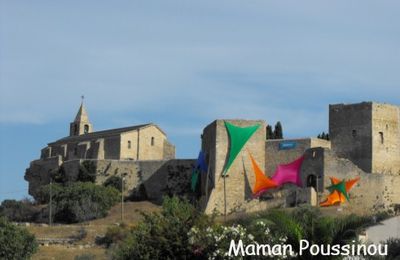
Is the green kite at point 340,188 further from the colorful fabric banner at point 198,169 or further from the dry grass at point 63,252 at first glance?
the dry grass at point 63,252

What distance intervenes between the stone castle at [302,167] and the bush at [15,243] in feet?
51.8

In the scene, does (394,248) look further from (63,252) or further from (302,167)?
(302,167)

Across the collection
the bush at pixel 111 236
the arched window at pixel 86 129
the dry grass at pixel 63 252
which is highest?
the arched window at pixel 86 129

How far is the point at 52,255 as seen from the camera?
39281mm

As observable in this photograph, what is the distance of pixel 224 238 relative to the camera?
2014cm

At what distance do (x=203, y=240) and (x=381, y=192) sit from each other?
3150 centimetres

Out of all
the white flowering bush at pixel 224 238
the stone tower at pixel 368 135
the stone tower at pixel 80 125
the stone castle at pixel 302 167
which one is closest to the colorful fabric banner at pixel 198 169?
the stone castle at pixel 302 167

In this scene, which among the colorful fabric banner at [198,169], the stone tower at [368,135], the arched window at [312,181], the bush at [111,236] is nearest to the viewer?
the bush at [111,236]

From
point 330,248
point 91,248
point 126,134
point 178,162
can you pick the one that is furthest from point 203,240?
point 126,134

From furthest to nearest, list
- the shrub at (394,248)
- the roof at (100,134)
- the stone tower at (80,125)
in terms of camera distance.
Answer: the stone tower at (80,125), the roof at (100,134), the shrub at (394,248)

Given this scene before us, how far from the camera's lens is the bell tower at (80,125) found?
7744cm

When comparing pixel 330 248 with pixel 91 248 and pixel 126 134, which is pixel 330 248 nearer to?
pixel 91 248

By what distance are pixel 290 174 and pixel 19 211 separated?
1770 cm

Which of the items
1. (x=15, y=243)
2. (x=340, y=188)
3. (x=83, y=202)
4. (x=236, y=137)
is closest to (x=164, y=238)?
(x=15, y=243)
